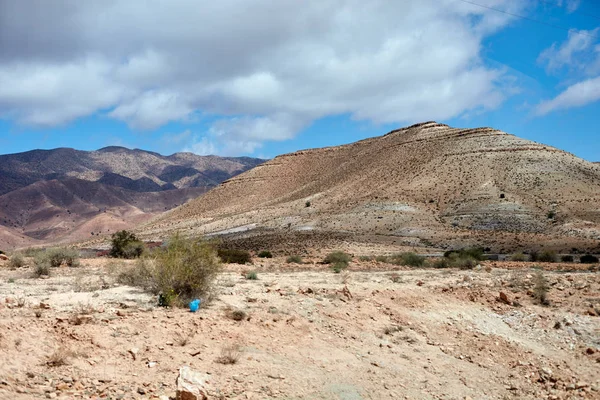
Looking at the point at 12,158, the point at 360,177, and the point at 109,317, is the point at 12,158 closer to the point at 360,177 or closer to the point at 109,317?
the point at 360,177

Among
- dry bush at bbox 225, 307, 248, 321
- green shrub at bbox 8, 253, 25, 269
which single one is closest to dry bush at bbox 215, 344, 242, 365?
dry bush at bbox 225, 307, 248, 321

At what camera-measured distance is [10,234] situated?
356 feet

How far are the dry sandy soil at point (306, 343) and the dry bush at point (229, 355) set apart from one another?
0.05 m

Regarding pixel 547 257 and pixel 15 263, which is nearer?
pixel 15 263

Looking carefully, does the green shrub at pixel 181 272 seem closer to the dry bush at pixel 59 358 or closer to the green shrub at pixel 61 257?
the dry bush at pixel 59 358

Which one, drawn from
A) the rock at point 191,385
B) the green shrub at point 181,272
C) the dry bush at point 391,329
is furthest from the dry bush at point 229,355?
the dry bush at point 391,329

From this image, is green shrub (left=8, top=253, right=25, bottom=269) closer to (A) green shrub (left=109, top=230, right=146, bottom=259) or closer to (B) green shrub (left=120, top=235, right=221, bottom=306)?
(A) green shrub (left=109, top=230, right=146, bottom=259)

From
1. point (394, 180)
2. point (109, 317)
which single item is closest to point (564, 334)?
point (109, 317)

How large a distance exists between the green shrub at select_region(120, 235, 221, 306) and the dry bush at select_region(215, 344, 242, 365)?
2.47 metres

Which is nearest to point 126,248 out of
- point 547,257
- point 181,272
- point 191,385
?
point 181,272

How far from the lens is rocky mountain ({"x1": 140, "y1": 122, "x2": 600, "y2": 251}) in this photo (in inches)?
2044

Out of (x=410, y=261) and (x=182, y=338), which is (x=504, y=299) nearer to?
(x=182, y=338)

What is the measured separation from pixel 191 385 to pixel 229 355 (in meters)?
1.31

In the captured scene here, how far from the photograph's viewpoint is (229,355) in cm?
876
